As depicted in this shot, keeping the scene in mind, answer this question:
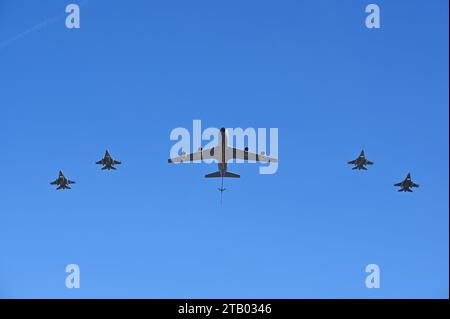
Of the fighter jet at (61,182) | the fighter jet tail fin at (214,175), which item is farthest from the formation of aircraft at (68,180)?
the fighter jet tail fin at (214,175)

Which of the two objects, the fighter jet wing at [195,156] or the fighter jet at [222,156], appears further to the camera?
the fighter jet wing at [195,156]

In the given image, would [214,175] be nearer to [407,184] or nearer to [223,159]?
[223,159]

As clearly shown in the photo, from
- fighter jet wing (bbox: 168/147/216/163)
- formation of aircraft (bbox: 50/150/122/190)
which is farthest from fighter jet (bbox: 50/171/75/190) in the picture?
fighter jet wing (bbox: 168/147/216/163)

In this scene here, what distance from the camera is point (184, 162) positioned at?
280 ft

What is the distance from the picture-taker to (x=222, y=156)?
81.9 m

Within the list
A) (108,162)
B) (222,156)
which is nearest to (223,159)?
(222,156)

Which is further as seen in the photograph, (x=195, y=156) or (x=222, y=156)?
(x=195, y=156)

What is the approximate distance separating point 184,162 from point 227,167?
6.67m

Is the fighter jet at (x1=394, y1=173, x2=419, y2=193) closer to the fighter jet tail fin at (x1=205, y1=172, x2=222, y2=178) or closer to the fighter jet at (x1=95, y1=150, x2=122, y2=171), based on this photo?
the fighter jet tail fin at (x1=205, y1=172, x2=222, y2=178)

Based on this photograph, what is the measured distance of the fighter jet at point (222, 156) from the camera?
81.6 meters

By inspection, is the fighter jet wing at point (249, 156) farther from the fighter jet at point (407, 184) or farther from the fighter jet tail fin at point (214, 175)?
the fighter jet at point (407, 184)

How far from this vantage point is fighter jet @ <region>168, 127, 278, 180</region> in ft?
268
